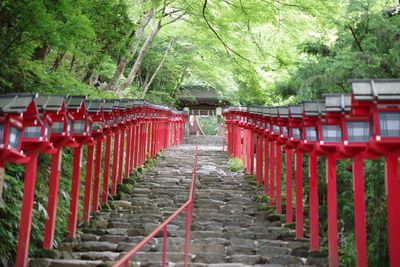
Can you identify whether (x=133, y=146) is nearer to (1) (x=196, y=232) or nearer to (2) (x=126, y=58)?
(2) (x=126, y=58)

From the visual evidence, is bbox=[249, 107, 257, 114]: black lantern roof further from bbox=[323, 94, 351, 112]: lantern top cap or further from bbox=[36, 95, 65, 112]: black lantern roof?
→ bbox=[36, 95, 65, 112]: black lantern roof

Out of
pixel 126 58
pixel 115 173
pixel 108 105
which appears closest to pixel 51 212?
pixel 108 105

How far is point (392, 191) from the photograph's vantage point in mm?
5879

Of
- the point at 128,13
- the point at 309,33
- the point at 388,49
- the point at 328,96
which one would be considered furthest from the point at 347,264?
the point at 128,13

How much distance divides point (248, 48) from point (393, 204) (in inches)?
433

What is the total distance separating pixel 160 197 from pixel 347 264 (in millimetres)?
6082

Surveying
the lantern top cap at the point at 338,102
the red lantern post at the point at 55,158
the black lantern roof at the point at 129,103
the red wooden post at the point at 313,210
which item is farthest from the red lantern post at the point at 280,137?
the red lantern post at the point at 55,158

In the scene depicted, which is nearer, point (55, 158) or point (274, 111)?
point (55, 158)

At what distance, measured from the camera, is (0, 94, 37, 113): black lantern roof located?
5.10m

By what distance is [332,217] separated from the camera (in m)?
7.61

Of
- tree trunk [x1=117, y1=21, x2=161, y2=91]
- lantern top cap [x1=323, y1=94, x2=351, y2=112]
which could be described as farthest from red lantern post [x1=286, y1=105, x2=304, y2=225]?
tree trunk [x1=117, y1=21, x2=161, y2=91]

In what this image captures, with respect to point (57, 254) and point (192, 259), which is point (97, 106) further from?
point (192, 259)

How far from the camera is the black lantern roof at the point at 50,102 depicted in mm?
6505

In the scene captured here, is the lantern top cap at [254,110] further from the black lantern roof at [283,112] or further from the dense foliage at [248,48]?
the black lantern roof at [283,112]
